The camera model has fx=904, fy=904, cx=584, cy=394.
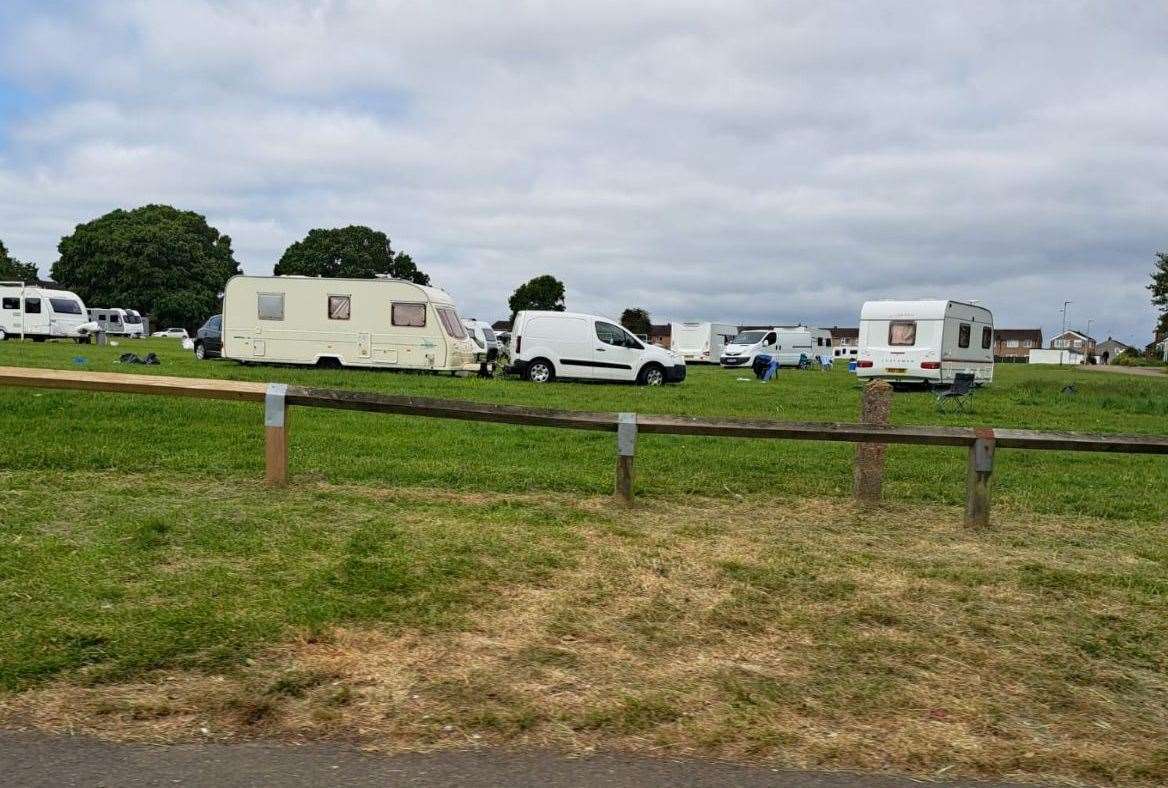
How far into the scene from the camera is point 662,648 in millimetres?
3674

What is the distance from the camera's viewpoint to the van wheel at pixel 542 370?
2238cm

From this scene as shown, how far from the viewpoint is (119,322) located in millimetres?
54125

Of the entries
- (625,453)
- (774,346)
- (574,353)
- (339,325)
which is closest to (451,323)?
(339,325)

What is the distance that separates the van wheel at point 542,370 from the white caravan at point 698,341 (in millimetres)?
24057

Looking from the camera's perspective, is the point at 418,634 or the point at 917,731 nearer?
the point at 917,731

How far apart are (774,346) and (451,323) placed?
18026 mm

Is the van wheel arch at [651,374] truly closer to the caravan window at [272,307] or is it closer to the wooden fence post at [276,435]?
the caravan window at [272,307]

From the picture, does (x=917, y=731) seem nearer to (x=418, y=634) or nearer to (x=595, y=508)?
(x=418, y=634)

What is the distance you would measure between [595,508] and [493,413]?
964 mm

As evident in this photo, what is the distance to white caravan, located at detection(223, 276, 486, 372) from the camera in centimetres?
2250

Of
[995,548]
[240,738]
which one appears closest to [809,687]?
[240,738]

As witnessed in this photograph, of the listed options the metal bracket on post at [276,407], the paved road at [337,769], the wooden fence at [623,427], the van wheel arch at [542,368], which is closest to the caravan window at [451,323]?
the van wheel arch at [542,368]

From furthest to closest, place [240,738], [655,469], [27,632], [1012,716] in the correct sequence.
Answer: [655,469] → [27,632] → [1012,716] → [240,738]

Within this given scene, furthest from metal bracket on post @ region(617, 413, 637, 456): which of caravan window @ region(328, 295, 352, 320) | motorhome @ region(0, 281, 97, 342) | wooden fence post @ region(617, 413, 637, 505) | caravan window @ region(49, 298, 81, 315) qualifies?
caravan window @ region(49, 298, 81, 315)
